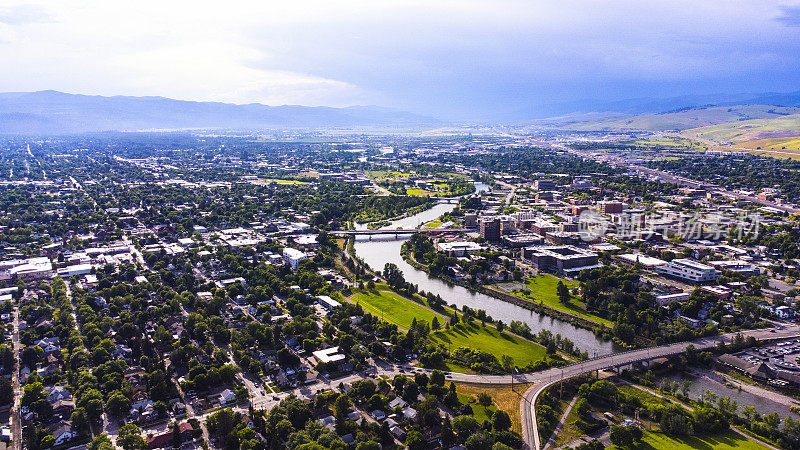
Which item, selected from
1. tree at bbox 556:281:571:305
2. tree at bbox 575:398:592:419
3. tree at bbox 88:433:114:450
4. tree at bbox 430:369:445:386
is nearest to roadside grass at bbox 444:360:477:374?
tree at bbox 430:369:445:386

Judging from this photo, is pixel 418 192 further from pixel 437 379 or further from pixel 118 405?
pixel 118 405

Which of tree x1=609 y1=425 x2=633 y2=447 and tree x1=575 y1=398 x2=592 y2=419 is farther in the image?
tree x1=575 y1=398 x2=592 y2=419

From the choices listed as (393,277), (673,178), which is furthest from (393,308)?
(673,178)

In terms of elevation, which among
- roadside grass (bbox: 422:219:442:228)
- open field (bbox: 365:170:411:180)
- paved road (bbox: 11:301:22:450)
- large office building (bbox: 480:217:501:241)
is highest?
open field (bbox: 365:170:411:180)

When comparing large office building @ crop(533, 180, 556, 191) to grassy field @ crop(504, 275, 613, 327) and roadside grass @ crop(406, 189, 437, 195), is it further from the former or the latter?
grassy field @ crop(504, 275, 613, 327)

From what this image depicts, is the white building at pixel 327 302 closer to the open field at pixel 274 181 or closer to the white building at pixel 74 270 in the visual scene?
the white building at pixel 74 270

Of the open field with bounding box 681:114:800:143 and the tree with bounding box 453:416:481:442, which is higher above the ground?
the open field with bounding box 681:114:800:143

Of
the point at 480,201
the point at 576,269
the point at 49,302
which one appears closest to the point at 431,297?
the point at 576,269
